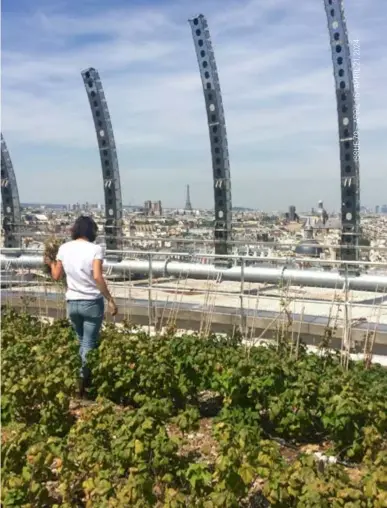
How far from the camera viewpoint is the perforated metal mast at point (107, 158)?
11000mm

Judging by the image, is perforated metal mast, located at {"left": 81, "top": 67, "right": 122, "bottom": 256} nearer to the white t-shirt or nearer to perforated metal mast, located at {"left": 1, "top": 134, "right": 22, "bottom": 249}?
perforated metal mast, located at {"left": 1, "top": 134, "right": 22, "bottom": 249}

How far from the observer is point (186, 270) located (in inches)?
348

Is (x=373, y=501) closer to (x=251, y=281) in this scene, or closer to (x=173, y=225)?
(x=251, y=281)

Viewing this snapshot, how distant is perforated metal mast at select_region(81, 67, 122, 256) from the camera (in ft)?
36.1

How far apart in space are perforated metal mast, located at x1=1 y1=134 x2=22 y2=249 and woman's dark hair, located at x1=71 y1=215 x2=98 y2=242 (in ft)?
24.6

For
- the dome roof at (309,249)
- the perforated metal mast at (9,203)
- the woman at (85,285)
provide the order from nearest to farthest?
the woman at (85,285), the dome roof at (309,249), the perforated metal mast at (9,203)

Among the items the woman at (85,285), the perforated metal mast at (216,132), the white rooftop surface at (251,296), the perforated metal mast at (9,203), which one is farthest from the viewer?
the perforated metal mast at (9,203)

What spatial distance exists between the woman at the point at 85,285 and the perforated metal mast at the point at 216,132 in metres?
4.83

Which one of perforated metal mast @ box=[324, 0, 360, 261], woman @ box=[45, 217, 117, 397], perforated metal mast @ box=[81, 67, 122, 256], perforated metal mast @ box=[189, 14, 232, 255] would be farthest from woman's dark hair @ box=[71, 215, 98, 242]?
perforated metal mast @ box=[81, 67, 122, 256]

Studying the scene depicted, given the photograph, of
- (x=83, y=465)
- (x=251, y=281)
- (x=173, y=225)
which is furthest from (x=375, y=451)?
(x=173, y=225)

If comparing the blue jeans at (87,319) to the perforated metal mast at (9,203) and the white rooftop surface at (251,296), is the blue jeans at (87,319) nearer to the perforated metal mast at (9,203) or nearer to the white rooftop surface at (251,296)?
the white rooftop surface at (251,296)

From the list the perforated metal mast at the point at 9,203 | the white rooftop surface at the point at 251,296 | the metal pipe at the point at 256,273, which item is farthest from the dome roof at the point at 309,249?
the perforated metal mast at the point at 9,203

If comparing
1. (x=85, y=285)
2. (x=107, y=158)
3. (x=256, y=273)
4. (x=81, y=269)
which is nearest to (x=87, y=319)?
(x=85, y=285)

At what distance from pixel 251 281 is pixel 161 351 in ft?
12.4
